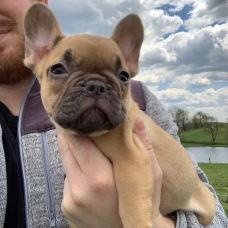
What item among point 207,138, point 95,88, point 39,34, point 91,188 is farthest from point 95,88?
point 207,138

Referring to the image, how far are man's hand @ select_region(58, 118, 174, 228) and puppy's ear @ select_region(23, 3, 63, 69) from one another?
1.04m

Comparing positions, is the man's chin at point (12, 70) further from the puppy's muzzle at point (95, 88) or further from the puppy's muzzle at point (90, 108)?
the puppy's muzzle at point (95, 88)

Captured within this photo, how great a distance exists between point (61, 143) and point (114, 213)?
0.84 metres

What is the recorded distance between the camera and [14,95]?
459 centimetres

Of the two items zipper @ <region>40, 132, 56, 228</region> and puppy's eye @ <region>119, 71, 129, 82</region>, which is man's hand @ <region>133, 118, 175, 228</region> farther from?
zipper @ <region>40, 132, 56, 228</region>

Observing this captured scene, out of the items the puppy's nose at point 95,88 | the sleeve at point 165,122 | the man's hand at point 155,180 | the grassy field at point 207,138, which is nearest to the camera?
the puppy's nose at point 95,88

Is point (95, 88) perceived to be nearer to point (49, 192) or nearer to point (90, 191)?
point (90, 191)

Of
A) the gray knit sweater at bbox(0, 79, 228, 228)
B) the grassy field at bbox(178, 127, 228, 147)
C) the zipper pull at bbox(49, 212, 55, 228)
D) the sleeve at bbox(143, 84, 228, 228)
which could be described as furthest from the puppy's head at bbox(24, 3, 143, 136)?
the grassy field at bbox(178, 127, 228, 147)

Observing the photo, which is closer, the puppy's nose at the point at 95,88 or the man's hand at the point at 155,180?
the puppy's nose at the point at 95,88

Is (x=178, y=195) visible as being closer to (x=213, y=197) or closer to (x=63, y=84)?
(x=213, y=197)

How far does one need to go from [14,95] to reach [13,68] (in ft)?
1.12

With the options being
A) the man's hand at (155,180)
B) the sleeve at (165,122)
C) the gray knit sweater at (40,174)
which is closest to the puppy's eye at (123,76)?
the man's hand at (155,180)

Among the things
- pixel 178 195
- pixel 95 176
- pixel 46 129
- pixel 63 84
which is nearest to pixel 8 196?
pixel 46 129

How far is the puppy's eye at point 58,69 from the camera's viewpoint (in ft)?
10.6
